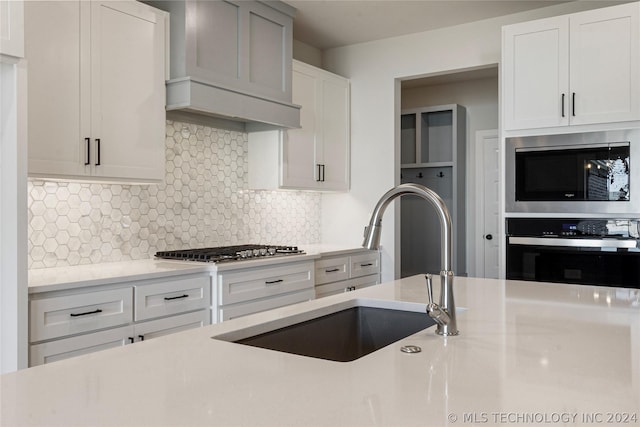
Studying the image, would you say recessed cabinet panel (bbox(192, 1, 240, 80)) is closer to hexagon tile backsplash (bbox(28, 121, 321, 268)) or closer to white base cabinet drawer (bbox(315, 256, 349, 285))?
hexagon tile backsplash (bbox(28, 121, 321, 268))

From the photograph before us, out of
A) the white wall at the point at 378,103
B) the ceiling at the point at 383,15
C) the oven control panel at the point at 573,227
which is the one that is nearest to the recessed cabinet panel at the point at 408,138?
the white wall at the point at 378,103

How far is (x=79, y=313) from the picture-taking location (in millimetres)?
2324

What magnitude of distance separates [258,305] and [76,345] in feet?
3.72

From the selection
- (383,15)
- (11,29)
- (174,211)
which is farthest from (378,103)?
(11,29)

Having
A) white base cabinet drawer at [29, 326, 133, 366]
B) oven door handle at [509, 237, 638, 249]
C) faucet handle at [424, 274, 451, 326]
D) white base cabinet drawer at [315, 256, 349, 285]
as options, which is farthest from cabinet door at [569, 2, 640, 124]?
white base cabinet drawer at [29, 326, 133, 366]

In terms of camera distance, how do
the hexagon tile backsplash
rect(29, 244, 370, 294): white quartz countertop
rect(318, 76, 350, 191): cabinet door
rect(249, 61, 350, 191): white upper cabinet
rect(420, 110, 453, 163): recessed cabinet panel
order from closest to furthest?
rect(29, 244, 370, 294): white quartz countertop
the hexagon tile backsplash
rect(249, 61, 350, 191): white upper cabinet
rect(318, 76, 350, 191): cabinet door
rect(420, 110, 453, 163): recessed cabinet panel

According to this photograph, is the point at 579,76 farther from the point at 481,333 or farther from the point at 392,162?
the point at 481,333

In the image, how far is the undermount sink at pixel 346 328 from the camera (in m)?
1.59

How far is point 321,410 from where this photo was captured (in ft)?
2.79

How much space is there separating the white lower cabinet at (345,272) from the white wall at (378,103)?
191 mm

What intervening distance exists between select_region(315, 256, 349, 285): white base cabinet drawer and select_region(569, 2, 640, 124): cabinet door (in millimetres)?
1812

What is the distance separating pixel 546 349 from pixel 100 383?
0.92 metres

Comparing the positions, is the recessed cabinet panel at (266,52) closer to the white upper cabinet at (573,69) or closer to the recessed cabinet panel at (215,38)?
the recessed cabinet panel at (215,38)

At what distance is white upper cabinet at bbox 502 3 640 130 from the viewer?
127 inches
